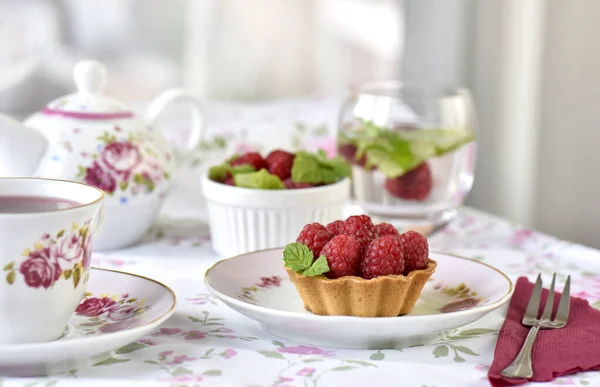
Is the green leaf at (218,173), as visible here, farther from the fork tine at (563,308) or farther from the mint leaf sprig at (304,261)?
the fork tine at (563,308)

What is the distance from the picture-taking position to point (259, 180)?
1.08 m

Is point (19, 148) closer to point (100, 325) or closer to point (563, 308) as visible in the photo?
point (100, 325)

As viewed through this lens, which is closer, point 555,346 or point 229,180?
point 555,346

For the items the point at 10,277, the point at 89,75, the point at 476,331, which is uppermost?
the point at 89,75

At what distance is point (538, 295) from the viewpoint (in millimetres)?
844

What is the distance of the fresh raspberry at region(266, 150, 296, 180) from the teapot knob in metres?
0.28

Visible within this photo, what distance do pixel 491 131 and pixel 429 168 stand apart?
50.6 inches

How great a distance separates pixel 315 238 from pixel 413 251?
0.32 feet

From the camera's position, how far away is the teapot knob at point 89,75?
113 cm

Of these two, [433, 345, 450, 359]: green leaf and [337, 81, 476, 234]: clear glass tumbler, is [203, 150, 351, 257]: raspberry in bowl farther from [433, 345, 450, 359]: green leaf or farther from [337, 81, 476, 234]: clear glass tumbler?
[433, 345, 450, 359]: green leaf

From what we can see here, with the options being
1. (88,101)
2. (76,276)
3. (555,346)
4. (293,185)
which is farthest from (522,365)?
(88,101)

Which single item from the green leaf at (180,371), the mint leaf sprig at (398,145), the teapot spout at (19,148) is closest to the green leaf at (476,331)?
the green leaf at (180,371)

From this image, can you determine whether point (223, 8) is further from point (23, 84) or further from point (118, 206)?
point (118, 206)

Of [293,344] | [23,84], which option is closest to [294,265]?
[293,344]
